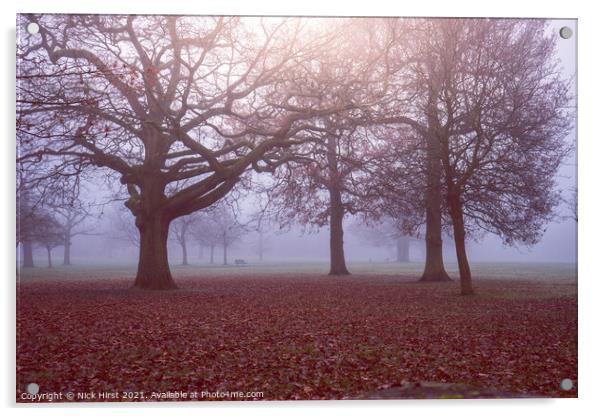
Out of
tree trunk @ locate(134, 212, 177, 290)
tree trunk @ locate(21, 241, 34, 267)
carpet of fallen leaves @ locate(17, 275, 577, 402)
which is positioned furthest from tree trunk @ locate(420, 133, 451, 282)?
tree trunk @ locate(21, 241, 34, 267)

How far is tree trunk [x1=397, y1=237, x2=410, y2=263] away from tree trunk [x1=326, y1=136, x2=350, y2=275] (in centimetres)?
115

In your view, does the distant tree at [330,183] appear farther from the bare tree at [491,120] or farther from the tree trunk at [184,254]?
the tree trunk at [184,254]

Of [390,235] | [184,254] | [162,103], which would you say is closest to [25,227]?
[184,254]

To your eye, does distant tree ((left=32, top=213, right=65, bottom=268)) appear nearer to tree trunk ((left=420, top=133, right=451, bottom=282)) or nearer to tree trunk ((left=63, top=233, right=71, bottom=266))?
tree trunk ((left=63, top=233, right=71, bottom=266))

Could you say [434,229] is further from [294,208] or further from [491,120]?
[294,208]

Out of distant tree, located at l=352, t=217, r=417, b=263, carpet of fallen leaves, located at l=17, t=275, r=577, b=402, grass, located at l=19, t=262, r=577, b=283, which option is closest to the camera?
carpet of fallen leaves, located at l=17, t=275, r=577, b=402

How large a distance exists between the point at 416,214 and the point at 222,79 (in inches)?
191

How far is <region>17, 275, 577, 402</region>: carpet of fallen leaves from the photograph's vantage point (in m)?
7.11

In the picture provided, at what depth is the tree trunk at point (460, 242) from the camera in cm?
1012

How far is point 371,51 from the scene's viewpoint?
9.30 m

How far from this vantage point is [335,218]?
33.8ft

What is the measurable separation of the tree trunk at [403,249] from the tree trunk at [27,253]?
6.79 metres

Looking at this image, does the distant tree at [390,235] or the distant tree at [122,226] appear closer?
the distant tree at [122,226]

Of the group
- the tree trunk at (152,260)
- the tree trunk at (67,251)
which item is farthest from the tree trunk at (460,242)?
the tree trunk at (67,251)
